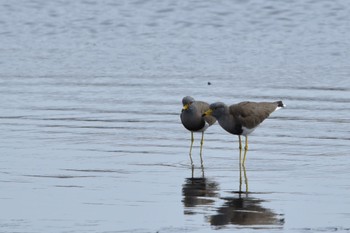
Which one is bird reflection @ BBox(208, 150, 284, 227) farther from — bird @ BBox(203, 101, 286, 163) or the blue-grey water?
bird @ BBox(203, 101, 286, 163)

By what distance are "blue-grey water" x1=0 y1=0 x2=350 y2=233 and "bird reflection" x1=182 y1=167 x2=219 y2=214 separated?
2cm

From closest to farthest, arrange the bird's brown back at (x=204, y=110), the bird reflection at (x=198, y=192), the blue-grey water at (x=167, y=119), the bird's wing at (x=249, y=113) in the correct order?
1. the blue-grey water at (x=167, y=119)
2. the bird reflection at (x=198, y=192)
3. the bird's wing at (x=249, y=113)
4. the bird's brown back at (x=204, y=110)

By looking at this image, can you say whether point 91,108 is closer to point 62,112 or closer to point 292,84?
point 62,112

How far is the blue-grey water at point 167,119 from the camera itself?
11273mm

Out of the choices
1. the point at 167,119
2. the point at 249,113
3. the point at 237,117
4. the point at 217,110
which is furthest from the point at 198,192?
the point at 167,119

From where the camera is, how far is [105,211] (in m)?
11.2

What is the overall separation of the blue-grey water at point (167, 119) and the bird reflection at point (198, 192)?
2 centimetres

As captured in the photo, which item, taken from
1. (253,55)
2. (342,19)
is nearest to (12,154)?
(253,55)

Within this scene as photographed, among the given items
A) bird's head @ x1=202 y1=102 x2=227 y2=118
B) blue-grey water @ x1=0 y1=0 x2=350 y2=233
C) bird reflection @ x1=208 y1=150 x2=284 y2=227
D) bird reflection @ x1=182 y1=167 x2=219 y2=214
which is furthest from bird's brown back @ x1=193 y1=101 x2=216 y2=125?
bird reflection @ x1=208 y1=150 x2=284 y2=227

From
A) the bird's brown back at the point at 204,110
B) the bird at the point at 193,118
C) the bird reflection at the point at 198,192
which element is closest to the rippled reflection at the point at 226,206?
the bird reflection at the point at 198,192

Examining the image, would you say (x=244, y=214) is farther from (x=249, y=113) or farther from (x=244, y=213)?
(x=249, y=113)

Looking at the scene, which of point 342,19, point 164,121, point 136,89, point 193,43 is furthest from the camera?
point 342,19

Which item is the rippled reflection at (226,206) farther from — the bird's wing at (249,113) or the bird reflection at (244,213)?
the bird's wing at (249,113)

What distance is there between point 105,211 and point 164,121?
238 inches
